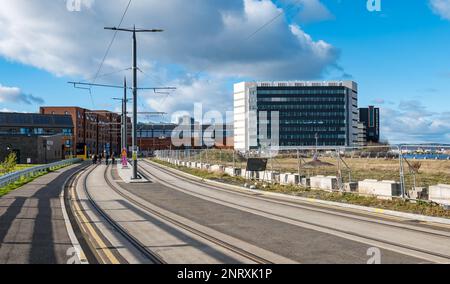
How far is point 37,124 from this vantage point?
106 meters

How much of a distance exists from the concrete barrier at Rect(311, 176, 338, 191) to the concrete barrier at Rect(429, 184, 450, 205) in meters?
5.71

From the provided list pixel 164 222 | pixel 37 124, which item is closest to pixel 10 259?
pixel 164 222

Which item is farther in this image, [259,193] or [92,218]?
[259,193]

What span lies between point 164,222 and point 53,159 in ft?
245

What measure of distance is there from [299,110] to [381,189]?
139012mm

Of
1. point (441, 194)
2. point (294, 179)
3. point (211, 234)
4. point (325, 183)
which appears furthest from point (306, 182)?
point (211, 234)

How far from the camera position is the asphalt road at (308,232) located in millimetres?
8289

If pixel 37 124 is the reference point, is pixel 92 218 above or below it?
below

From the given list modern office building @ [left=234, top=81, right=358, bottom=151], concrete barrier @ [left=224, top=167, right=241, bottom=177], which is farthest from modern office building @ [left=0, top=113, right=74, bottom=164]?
modern office building @ [left=234, top=81, right=358, bottom=151]

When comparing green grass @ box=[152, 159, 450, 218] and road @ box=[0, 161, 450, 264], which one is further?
green grass @ box=[152, 159, 450, 218]

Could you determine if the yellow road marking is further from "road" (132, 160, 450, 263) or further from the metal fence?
the metal fence

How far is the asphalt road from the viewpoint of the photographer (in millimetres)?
8289
